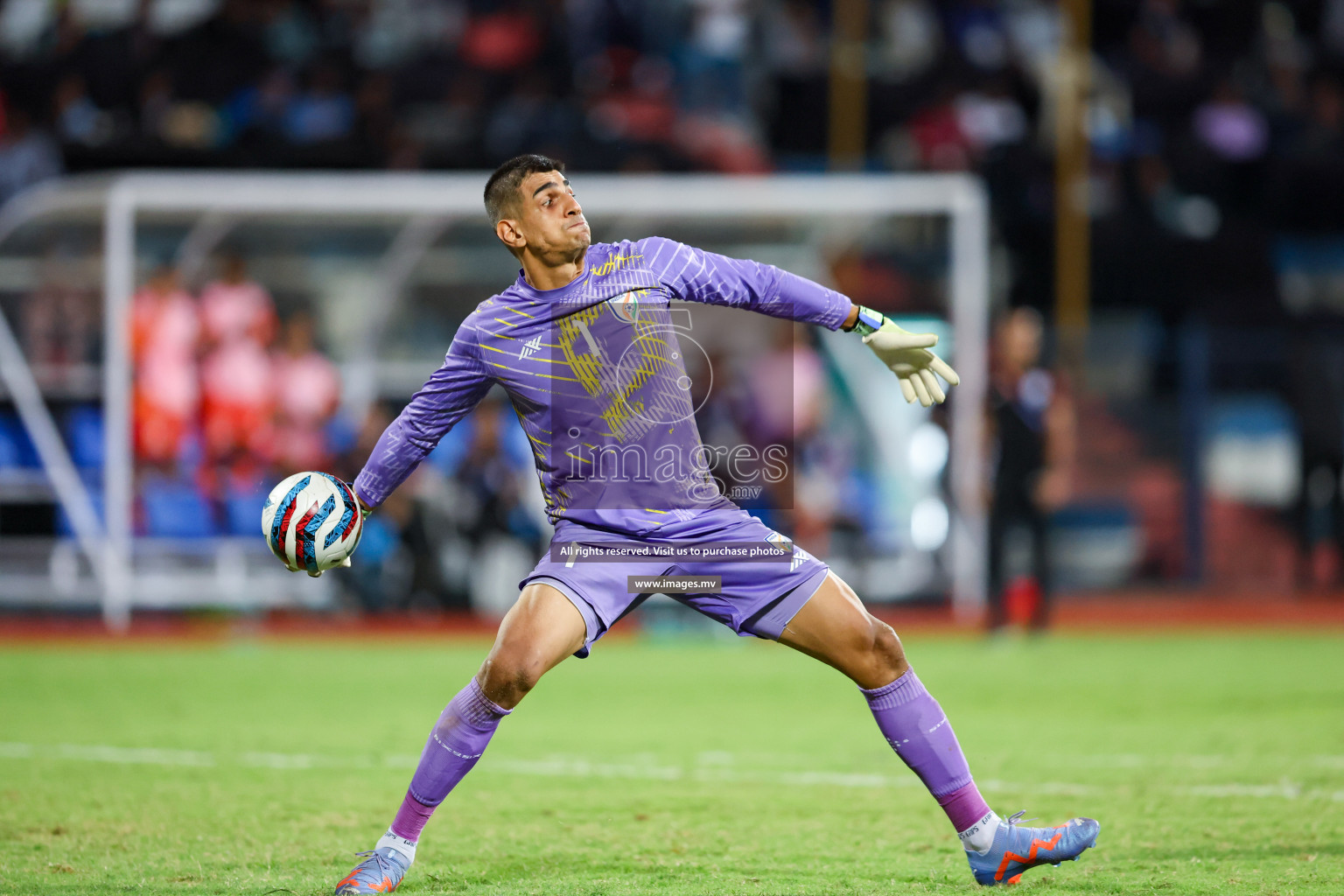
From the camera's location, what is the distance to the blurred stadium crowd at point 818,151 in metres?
15.3

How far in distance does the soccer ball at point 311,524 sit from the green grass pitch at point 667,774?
104 cm

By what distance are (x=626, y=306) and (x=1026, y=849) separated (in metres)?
2.16

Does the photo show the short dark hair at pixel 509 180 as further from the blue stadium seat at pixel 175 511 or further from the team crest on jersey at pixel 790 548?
the blue stadium seat at pixel 175 511

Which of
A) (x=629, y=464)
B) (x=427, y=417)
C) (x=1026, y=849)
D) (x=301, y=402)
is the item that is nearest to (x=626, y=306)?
(x=629, y=464)

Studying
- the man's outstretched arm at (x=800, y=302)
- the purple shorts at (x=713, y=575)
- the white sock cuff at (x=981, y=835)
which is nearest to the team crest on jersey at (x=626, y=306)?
the man's outstretched arm at (x=800, y=302)

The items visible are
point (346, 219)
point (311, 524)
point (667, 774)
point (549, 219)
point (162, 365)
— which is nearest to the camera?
point (549, 219)

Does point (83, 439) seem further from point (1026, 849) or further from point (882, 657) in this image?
point (1026, 849)

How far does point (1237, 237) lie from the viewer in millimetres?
17281

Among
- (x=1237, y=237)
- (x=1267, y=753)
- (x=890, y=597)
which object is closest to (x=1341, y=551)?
(x=1237, y=237)

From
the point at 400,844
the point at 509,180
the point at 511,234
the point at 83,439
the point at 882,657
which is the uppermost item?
the point at 509,180

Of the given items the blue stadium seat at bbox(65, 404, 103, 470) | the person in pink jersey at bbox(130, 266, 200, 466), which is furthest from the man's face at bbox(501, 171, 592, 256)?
the blue stadium seat at bbox(65, 404, 103, 470)

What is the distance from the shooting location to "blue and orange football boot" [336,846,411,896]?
5098 millimetres

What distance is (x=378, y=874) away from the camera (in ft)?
16.9

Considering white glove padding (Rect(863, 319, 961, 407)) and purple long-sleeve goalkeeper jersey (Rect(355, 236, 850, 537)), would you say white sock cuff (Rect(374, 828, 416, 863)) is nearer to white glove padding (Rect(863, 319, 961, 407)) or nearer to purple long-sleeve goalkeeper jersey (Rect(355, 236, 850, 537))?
purple long-sleeve goalkeeper jersey (Rect(355, 236, 850, 537))
